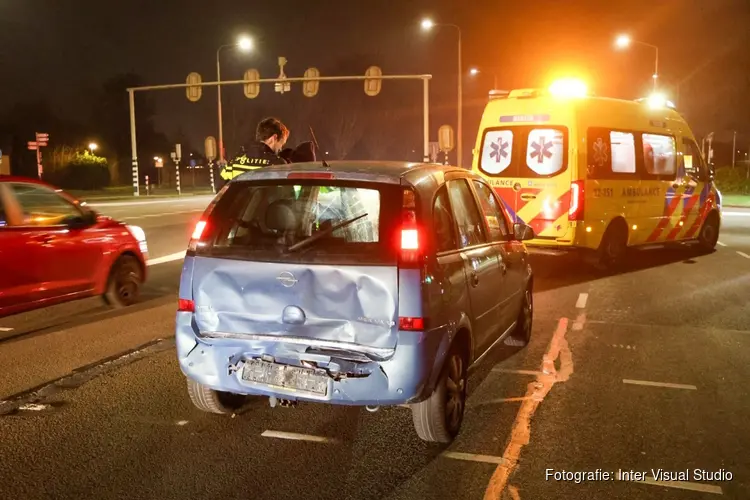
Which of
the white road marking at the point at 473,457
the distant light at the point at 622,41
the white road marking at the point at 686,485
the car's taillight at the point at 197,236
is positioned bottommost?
the white road marking at the point at 686,485

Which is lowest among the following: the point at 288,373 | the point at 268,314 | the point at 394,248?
the point at 288,373

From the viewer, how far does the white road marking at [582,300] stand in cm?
917

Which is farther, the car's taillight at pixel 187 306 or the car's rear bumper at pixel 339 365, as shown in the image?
the car's taillight at pixel 187 306

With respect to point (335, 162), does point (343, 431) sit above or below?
below

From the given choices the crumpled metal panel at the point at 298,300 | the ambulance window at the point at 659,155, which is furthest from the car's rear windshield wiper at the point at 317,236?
the ambulance window at the point at 659,155

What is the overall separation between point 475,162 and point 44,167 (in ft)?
→ 136

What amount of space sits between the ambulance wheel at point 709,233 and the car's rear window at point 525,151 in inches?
201

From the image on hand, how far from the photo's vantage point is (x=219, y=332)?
4402 millimetres

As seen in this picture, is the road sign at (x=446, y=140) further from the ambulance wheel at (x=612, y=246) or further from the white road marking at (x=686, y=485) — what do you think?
the white road marking at (x=686, y=485)

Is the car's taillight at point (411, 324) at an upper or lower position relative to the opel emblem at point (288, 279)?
lower

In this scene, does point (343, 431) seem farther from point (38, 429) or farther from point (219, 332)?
point (38, 429)

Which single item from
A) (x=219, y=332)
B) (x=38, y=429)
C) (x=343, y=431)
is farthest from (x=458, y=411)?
(x=38, y=429)

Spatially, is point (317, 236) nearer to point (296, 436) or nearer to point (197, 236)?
point (197, 236)

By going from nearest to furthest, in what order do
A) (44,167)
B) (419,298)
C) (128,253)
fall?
(419,298) → (128,253) → (44,167)
